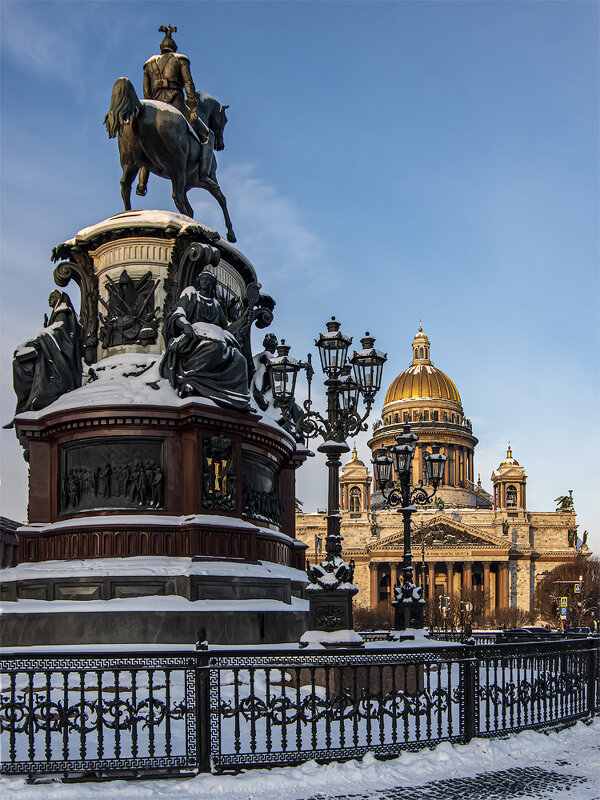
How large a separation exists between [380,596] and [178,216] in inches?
3904

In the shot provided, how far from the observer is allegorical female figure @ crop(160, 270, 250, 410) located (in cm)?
1708

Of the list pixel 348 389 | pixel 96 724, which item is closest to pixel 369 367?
pixel 348 389

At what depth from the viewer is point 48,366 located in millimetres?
17844

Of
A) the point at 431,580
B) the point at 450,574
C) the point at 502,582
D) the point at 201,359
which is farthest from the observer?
the point at 450,574

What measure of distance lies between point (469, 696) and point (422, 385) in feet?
419

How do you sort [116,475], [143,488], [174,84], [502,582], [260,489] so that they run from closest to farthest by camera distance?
[143,488] < [116,475] < [260,489] < [174,84] < [502,582]

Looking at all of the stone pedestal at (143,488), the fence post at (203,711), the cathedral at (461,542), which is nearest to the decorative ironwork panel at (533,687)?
the fence post at (203,711)

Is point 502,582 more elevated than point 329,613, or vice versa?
point 329,613

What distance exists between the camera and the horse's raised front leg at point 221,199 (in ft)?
72.0

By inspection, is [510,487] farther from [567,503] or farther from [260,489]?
[260,489]

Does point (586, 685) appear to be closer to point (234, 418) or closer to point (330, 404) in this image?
point (330, 404)

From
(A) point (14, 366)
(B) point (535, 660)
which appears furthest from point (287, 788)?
(A) point (14, 366)

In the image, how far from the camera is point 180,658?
9.10 m

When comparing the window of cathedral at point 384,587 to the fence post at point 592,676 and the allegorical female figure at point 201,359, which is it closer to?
the allegorical female figure at point 201,359
